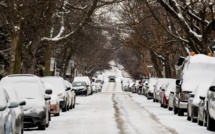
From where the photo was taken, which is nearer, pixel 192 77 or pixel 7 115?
pixel 7 115

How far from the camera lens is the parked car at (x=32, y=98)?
67.2ft

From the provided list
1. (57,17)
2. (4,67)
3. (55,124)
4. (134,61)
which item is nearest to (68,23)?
(57,17)

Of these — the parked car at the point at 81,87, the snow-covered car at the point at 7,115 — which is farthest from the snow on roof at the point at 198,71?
the parked car at the point at 81,87

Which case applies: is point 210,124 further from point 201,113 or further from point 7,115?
point 7,115

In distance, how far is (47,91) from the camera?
23.0m

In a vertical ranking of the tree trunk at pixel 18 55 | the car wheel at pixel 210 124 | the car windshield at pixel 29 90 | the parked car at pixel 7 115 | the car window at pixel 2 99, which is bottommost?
the car wheel at pixel 210 124

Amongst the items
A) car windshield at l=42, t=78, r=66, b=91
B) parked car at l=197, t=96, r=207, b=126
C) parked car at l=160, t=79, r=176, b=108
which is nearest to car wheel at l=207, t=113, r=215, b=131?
parked car at l=197, t=96, r=207, b=126

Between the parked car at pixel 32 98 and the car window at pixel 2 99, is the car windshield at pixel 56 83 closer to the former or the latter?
the parked car at pixel 32 98

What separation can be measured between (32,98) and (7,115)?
713cm

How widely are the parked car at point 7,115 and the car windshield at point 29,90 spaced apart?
5.90 metres

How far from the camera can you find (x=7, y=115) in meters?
14.0

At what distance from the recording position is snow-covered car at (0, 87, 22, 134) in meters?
13.4

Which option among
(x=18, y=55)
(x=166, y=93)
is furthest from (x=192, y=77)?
(x=18, y=55)

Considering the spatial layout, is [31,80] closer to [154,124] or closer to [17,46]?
[154,124]
